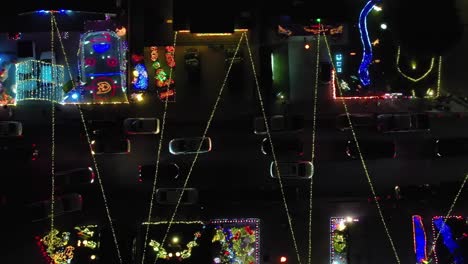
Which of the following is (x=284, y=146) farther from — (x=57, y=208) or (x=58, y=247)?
(x=58, y=247)

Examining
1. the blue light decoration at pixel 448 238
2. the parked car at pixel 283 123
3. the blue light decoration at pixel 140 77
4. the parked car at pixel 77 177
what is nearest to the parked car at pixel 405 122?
the parked car at pixel 283 123

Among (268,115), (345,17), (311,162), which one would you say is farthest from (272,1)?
(311,162)

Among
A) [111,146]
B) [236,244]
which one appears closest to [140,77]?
[111,146]

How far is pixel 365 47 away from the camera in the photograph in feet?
55.6

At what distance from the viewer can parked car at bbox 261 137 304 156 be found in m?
17.2

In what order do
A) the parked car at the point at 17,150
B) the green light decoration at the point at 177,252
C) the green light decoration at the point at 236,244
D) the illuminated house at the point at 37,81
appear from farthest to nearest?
the parked car at the point at 17,150, the illuminated house at the point at 37,81, the green light decoration at the point at 236,244, the green light decoration at the point at 177,252

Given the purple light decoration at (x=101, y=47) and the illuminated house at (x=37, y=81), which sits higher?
the purple light decoration at (x=101, y=47)

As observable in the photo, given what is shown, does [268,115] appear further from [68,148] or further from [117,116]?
[68,148]

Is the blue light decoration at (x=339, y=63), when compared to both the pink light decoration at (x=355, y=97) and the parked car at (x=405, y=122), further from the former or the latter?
the parked car at (x=405, y=122)

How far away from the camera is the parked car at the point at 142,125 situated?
57.3ft

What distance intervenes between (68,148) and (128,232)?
10.9 ft

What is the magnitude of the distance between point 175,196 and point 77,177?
3.10 m

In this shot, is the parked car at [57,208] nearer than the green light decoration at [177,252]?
No

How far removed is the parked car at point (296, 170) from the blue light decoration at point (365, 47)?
9.87ft
